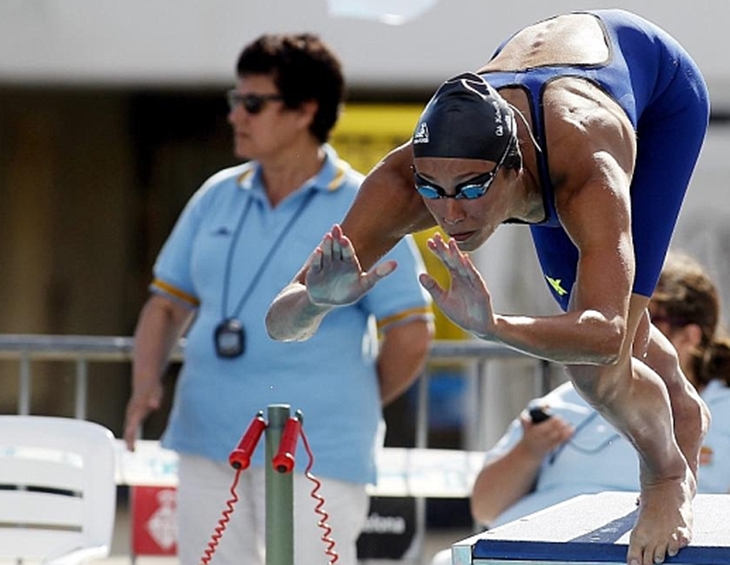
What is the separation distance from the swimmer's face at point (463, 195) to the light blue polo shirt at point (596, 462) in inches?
54.5

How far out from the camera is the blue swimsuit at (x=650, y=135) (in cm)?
346

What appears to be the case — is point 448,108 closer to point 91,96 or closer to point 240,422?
point 240,422

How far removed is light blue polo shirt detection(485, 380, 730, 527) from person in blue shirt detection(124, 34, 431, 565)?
1.43 feet

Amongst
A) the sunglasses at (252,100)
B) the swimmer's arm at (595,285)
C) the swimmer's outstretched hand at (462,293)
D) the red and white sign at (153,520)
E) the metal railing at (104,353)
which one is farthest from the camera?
the red and white sign at (153,520)

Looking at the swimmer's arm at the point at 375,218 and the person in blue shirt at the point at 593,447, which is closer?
the swimmer's arm at the point at 375,218

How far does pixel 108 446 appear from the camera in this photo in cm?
441

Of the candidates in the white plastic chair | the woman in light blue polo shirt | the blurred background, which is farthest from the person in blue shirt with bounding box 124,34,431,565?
the blurred background

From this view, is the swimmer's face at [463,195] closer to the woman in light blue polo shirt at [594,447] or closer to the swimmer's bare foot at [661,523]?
the swimmer's bare foot at [661,523]

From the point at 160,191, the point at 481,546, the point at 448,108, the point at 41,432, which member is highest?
the point at 160,191

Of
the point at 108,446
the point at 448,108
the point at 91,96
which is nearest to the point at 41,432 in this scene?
the point at 108,446

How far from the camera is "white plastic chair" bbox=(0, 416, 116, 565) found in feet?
14.3

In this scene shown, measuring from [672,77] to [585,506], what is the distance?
3.51 ft

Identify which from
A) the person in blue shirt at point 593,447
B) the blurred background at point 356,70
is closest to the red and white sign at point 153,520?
the person in blue shirt at point 593,447

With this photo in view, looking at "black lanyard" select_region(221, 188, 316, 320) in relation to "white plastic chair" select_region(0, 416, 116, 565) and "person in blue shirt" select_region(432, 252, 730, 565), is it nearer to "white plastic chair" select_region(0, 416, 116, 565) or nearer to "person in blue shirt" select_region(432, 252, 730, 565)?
"white plastic chair" select_region(0, 416, 116, 565)
